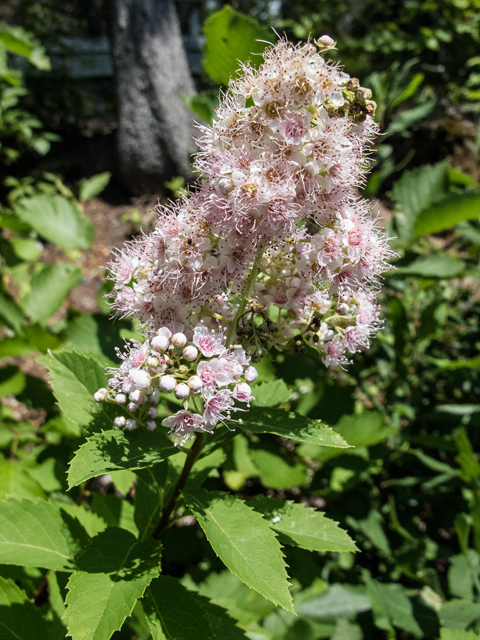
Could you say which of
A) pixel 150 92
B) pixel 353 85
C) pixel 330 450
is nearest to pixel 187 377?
pixel 353 85

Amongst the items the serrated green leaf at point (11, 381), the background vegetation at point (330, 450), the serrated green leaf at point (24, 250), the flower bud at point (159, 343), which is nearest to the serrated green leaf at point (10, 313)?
the background vegetation at point (330, 450)

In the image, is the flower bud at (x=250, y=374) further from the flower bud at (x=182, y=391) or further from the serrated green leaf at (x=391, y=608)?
the serrated green leaf at (x=391, y=608)

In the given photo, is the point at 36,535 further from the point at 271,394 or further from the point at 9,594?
the point at 271,394

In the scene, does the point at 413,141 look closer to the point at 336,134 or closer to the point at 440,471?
the point at 440,471

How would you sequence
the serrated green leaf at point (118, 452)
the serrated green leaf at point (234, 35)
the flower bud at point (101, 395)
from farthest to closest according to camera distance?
1. the serrated green leaf at point (234, 35)
2. the flower bud at point (101, 395)
3. the serrated green leaf at point (118, 452)

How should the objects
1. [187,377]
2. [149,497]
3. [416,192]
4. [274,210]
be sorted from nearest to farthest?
[274,210]
[187,377]
[149,497]
[416,192]

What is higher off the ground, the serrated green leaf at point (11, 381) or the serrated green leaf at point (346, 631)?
the serrated green leaf at point (11, 381)

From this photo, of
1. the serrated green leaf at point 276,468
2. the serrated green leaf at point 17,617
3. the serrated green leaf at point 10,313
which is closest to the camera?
the serrated green leaf at point 17,617
